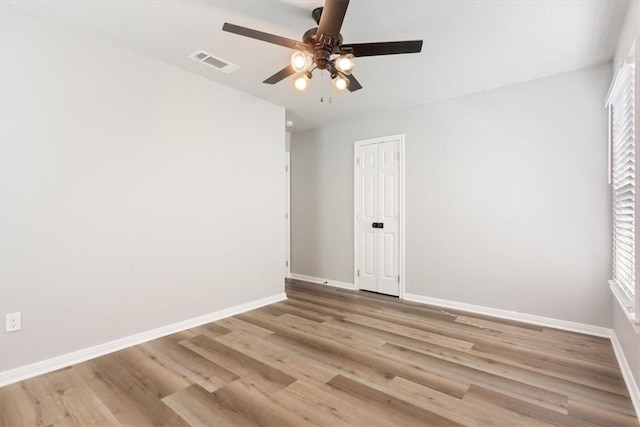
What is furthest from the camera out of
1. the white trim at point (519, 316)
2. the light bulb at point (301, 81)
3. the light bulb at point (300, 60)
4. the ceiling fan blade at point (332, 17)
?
the white trim at point (519, 316)

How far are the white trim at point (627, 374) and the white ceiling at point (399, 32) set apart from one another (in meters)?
2.51

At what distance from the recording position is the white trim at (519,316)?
9.95 ft

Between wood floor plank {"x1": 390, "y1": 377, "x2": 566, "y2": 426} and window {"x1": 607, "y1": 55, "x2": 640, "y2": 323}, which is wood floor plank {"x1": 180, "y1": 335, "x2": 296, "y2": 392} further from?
window {"x1": 607, "y1": 55, "x2": 640, "y2": 323}

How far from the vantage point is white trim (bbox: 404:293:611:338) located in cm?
303

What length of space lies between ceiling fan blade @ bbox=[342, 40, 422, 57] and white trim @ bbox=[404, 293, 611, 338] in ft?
9.85

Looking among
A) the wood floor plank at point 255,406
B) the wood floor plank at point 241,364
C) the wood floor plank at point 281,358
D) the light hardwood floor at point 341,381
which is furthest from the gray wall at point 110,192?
the wood floor plank at point 255,406

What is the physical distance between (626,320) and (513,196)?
153cm

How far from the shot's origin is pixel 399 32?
2465 mm

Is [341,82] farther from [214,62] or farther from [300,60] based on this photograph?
[214,62]

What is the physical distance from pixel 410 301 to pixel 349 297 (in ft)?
2.71

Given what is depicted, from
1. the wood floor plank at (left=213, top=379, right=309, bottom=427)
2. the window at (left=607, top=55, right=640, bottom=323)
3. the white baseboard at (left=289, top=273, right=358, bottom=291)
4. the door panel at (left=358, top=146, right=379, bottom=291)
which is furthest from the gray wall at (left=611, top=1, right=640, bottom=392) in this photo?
the white baseboard at (left=289, top=273, right=358, bottom=291)

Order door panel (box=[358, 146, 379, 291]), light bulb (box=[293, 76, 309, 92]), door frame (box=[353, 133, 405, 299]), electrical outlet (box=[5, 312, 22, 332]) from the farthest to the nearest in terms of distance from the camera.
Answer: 1. door panel (box=[358, 146, 379, 291])
2. door frame (box=[353, 133, 405, 299])
3. light bulb (box=[293, 76, 309, 92])
4. electrical outlet (box=[5, 312, 22, 332])

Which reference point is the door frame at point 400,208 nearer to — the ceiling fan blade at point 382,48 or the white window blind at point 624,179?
the white window blind at point 624,179

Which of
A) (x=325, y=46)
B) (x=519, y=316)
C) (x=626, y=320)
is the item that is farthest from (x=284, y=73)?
(x=519, y=316)
